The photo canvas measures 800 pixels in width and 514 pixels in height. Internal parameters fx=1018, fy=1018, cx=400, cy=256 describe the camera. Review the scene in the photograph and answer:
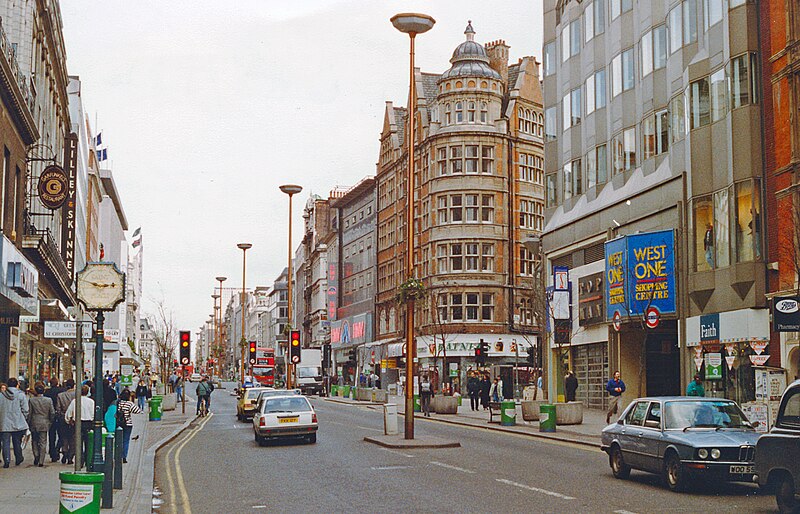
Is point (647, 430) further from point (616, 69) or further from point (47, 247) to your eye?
point (616, 69)

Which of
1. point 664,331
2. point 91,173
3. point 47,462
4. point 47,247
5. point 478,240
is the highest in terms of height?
point 91,173

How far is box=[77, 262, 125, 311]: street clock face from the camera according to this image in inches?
610

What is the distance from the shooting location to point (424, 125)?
7575 centimetres

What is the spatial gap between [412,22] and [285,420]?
10.7 meters

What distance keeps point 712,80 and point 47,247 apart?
22.5 meters

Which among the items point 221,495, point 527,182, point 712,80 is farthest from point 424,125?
point 221,495

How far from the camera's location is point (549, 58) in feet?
168

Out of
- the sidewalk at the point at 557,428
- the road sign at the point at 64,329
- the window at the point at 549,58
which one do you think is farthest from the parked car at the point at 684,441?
the window at the point at 549,58

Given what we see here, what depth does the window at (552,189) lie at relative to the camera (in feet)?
163

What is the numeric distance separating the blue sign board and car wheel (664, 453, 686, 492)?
20.0 metres

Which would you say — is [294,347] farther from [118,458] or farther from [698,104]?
[118,458]

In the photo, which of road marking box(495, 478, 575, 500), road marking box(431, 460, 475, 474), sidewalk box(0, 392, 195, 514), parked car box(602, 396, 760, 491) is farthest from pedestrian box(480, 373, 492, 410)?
road marking box(495, 478, 575, 500)

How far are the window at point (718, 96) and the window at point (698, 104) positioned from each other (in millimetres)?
365

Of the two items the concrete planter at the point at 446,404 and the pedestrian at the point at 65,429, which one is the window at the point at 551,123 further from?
the pedestrian at the point at 65,429
